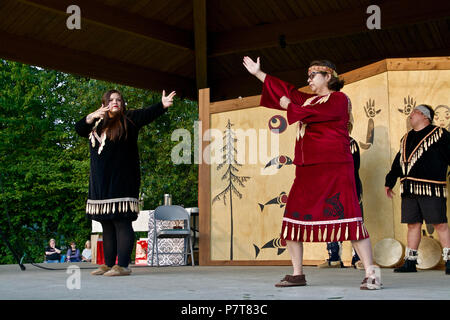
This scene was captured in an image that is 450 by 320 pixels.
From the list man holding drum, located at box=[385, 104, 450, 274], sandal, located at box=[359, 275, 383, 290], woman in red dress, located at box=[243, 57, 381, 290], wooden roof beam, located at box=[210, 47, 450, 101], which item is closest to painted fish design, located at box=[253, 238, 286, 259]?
man holding drum, located at box=[385, 104, 450, 274]

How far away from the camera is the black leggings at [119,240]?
458 cm

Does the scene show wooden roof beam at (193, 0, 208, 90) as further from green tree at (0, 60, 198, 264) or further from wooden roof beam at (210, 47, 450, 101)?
green tree at (0, 60, 198, 264)

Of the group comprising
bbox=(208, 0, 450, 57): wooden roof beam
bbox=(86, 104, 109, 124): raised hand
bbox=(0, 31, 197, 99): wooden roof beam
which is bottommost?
bbox=(86, 104, 109, 124): raised hand

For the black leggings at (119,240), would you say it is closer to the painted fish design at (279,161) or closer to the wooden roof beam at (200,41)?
the painted fish design at (279,161)

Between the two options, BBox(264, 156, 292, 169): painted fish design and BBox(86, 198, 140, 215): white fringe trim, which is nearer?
BBox(86, 198, 140, 215): white fringe trim

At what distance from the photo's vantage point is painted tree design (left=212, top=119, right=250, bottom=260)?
258 inches

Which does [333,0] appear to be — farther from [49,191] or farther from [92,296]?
[49,191]

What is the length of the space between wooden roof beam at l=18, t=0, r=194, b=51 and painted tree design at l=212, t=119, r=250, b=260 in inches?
113

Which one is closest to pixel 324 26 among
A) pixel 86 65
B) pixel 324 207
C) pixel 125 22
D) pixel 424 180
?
pixel 125 22

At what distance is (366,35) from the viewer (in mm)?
9422

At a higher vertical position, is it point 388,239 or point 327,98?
point 327,98

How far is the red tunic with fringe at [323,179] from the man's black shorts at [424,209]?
1638mm

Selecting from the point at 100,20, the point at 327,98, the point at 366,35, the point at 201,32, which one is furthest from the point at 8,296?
the point at 366,35
